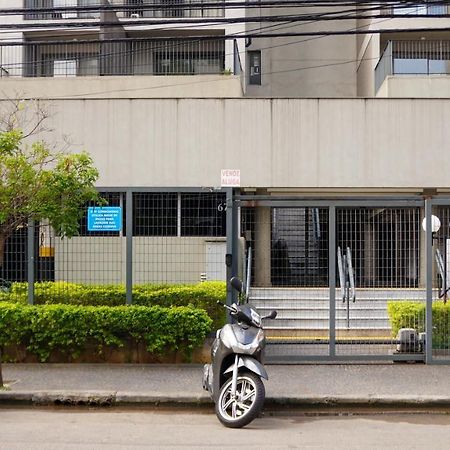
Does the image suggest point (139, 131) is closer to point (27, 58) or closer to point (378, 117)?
point (378, 117)

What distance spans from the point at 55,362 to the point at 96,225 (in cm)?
210

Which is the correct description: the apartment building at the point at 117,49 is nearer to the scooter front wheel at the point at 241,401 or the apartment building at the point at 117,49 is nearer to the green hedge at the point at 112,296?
the green hedge at the point at 112,296

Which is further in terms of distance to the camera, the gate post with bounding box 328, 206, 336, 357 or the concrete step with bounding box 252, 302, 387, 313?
the concrete step with bounding box 252, 302, 387, 313

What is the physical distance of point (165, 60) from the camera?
2383 centimetres

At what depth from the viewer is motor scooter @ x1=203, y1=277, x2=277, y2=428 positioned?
21.9ft

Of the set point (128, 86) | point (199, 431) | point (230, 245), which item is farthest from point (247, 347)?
point (128, 86)

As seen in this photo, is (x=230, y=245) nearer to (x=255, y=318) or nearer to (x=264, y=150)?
(x=255, y=318)

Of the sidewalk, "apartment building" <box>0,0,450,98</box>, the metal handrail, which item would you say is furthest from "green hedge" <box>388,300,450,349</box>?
"apartment building" <box>0,0,450,98</box>

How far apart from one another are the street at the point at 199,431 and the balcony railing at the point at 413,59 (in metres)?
15.2

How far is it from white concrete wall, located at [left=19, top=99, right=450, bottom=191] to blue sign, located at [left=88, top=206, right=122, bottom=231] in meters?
7.67

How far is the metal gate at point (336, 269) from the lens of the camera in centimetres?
965

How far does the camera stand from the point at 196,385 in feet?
27.5

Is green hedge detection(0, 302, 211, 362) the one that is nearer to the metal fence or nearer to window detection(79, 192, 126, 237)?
the metal fence

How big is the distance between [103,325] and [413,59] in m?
15.8
